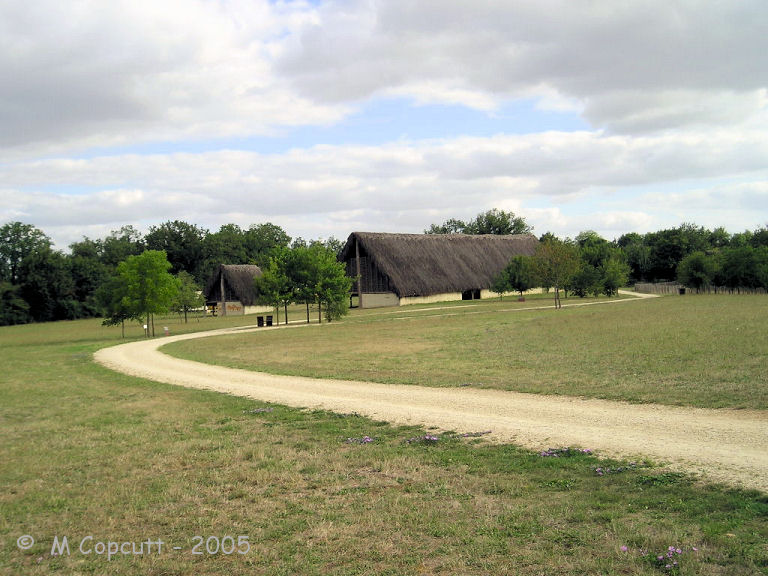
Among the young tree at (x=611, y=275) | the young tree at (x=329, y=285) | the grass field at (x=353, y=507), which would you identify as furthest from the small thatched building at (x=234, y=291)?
the grass field at (x=353, y=507)

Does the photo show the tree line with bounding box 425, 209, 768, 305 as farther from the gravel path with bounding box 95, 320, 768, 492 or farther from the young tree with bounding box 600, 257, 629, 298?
the gravel path with bounding box 95, 320, 768, 492

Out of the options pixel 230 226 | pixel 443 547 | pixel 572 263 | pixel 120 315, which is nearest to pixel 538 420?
pixel 443 547

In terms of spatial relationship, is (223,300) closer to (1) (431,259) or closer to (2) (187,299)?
(2) (187,299)

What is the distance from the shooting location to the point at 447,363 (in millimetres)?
18266

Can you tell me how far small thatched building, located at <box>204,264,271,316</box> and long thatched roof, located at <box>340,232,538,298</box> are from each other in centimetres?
1131

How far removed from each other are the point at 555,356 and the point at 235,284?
5563 centimetres

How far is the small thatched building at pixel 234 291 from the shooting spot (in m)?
69.8

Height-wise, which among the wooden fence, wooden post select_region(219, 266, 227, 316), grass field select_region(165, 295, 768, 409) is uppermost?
wooden post select_region(219, 266, 227, 316)

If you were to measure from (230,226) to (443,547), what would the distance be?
347 feet

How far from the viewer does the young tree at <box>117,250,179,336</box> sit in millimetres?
38562

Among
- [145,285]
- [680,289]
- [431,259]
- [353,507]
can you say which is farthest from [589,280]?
[353,507]

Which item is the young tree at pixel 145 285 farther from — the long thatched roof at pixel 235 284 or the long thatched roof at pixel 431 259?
the long thatched roof at pixel 235 284

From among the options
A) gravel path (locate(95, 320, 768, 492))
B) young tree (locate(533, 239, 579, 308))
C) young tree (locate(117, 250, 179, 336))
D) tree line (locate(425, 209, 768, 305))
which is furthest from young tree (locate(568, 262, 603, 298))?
gravel path (locate(95, 320, 768, 492))

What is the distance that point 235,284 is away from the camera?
69.6 m
